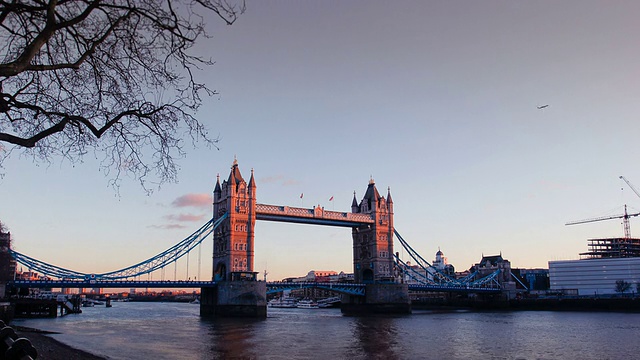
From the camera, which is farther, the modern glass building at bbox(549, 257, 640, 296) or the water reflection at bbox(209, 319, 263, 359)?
the modern glass building at bbox(549, 257, 640, 296)

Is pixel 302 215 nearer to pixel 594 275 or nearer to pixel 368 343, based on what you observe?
pixel 368 343

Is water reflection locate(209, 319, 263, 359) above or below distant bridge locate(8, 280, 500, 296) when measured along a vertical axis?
below

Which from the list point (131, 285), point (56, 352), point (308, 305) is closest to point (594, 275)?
point (308, 305)

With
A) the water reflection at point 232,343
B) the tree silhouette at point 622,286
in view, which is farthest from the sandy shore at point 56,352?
the tree silhouette at point 622,286

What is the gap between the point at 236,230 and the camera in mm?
68938

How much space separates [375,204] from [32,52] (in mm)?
79252

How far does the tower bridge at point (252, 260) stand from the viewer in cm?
6256

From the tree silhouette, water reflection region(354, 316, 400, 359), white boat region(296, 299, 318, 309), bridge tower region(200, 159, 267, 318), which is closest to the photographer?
water reflection region(354, 316, 400, 359)

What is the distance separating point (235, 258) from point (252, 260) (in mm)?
2297

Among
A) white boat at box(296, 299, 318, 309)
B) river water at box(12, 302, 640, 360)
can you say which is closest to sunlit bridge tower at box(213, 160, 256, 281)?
river water at box(12, 302, 640, 360)

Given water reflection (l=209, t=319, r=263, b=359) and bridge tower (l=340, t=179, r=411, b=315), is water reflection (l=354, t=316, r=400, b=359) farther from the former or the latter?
bridge tower (l=340, t=179, r=411, b=315)

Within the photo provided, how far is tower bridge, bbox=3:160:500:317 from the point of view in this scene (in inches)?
2463

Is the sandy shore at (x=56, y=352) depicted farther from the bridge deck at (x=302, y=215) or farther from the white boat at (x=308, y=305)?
the white boat at (x=308, y=305)

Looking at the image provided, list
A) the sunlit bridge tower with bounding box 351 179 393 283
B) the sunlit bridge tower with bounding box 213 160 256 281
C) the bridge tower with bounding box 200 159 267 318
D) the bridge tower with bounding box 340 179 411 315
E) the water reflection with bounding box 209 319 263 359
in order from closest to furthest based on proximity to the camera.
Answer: the water reflection with bounding box 209 319 263 359 → the bridge tower with bounding box 200 159 267 318 → the sunlit bridge tower with bounding box 213 160 256 281 → the bridge tower with bounding box 340 179 411 315 → the sunlit bridge tower with bounding box 351 179 393 283
